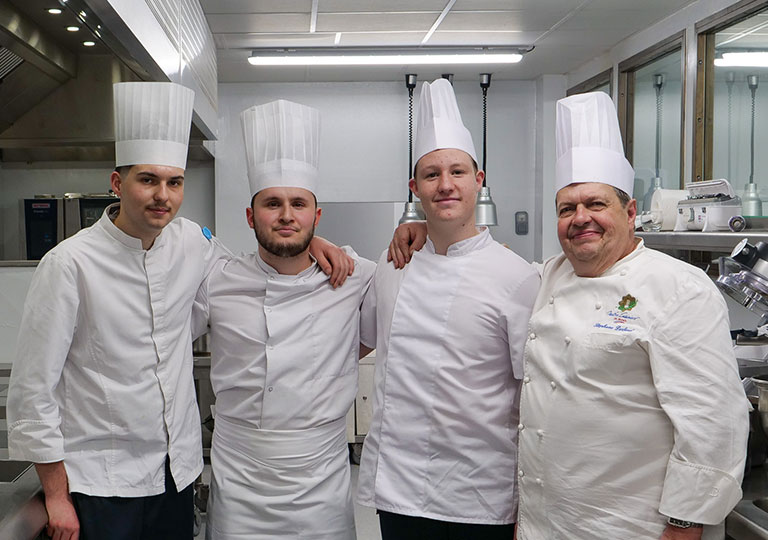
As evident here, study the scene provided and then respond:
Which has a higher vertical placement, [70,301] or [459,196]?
[459,196]

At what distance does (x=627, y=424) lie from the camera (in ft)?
4.58

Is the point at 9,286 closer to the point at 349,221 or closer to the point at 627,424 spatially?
the point at 627,424

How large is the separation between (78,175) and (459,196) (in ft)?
6.63

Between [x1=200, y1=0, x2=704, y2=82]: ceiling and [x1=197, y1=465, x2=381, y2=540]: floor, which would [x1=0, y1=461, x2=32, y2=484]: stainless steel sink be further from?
[x1=200, y1=0, x2=704, y2=82]: ceiling

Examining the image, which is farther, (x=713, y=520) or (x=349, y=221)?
(x=349, y=221)

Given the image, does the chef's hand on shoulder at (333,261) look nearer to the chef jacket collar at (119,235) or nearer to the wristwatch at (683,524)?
the chef jacket collar at (119,235)

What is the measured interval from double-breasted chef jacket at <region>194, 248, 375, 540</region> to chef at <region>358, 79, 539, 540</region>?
4.6 inches

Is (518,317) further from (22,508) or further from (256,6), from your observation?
(256,6)

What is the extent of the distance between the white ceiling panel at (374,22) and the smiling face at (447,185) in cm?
213

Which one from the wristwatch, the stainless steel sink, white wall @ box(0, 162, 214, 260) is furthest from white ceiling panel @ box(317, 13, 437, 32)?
the wristwatch

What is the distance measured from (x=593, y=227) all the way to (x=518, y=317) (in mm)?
315

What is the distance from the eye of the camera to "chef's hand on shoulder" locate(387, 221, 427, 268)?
1.89m

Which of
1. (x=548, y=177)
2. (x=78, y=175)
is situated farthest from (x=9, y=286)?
(x=548, y=177)

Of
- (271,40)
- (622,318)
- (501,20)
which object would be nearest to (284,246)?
(622,318)
